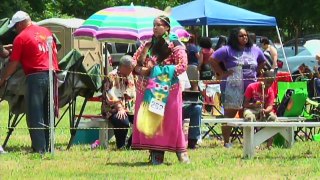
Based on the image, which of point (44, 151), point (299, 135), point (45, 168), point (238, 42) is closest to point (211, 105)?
point (299, 135)

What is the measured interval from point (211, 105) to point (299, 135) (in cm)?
198

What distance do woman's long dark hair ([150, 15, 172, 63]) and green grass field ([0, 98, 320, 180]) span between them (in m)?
1.25

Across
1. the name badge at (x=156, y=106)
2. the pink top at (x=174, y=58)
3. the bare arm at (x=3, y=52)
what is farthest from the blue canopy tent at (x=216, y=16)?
the name badge at (x=156, y=106)

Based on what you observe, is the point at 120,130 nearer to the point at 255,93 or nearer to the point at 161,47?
the point at 255,93

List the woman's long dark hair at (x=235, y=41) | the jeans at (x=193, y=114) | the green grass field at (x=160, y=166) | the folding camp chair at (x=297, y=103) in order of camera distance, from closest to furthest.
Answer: the green grass field at (x=160, y=166) < the woman's long dark hair at (x=235, y=41) < the jeans at (x=193, y=114) < the folding camp chair at (x=297, y=103)

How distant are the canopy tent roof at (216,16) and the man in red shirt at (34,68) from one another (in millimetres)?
8503

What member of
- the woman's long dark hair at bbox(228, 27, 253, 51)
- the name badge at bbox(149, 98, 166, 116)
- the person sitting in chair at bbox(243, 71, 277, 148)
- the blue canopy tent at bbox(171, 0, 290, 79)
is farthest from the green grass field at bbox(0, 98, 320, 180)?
the blue canopy tent at bbox(171, 0, 290, 79)

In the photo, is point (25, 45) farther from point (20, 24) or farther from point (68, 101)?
point (68, 101)

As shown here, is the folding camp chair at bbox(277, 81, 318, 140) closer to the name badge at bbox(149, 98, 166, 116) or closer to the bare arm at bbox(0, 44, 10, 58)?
the name badge at bbox(149, 98, 166, 116)

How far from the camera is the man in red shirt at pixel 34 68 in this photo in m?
10.4

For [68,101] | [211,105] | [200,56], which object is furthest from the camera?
[200,56]

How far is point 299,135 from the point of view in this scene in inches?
511

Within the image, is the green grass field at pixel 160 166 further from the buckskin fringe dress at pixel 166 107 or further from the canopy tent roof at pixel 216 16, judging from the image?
the canopy tent roof at pixel 216 16

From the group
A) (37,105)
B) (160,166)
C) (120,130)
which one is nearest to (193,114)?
(120,130)
